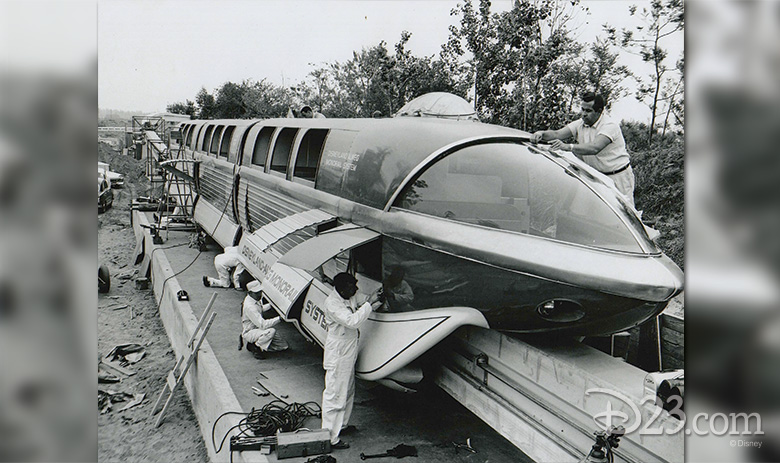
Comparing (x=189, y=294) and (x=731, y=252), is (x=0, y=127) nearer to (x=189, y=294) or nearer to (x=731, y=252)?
(x=731, y=252)

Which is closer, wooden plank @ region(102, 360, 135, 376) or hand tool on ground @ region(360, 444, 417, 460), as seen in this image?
hand tool on ground @ region(360, 444, 417, 460)

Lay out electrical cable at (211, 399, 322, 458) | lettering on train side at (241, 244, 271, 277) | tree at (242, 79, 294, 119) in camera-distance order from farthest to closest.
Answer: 1. tree at (242, 79, 294, 119)
2. lettering on train side at (241, 244, 271, 277)
3. electrical cable at (211, 399, 322, 458)

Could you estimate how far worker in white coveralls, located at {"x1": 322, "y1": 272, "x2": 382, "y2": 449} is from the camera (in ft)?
17.1

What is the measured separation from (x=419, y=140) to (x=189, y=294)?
6.73 meters

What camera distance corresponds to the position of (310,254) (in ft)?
16.6

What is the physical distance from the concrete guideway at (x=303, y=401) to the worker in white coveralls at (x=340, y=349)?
A: 33 cm

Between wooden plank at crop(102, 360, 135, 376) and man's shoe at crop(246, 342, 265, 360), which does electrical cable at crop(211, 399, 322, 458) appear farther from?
wooden plank at crop(102, 360, 135, 376)

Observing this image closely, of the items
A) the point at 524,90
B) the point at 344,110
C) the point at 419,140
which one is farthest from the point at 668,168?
the point at 344,110

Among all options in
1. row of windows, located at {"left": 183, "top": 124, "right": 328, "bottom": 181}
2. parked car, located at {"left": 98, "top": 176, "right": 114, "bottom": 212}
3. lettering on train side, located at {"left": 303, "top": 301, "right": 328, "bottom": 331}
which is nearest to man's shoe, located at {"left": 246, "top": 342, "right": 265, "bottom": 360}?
lettering on train side, located at {"left": 303, "top": 301, "right": 328, "bottom": 331}

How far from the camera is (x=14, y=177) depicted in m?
1.04

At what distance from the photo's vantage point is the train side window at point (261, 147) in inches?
402

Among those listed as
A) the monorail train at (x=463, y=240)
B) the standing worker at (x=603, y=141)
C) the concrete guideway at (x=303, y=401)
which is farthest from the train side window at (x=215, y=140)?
the standing worker at (x=603, y=141)

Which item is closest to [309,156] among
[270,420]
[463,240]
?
[270,420]

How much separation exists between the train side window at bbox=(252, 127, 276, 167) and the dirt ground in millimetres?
2865
